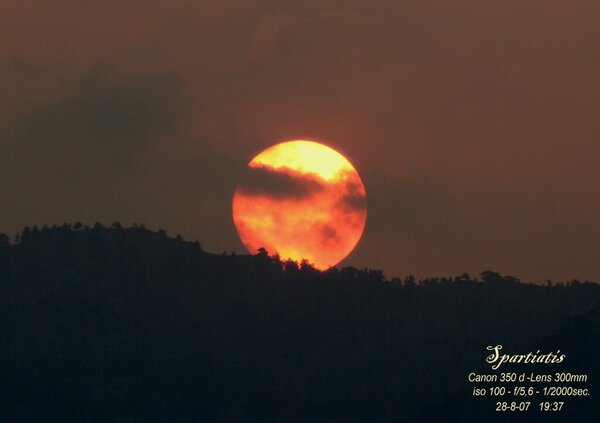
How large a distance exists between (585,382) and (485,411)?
15.0 m

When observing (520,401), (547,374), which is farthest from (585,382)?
(520,401)

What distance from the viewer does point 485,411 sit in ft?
651

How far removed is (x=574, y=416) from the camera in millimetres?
182500

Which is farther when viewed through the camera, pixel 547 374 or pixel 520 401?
pixel 547 374

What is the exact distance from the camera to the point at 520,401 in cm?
17712

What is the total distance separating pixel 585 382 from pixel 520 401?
762 inches

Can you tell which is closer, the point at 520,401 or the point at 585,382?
the point at 520,401

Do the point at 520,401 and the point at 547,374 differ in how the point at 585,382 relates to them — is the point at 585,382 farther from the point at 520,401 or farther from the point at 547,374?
the point at 520,401

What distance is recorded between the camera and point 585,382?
632 ft

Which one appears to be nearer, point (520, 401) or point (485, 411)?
point (520, 401)

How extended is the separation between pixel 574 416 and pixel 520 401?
9.92 meters

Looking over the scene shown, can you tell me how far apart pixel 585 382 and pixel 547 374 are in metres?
5.26

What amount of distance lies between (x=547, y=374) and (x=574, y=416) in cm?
1188

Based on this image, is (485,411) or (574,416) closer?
(574,416)
